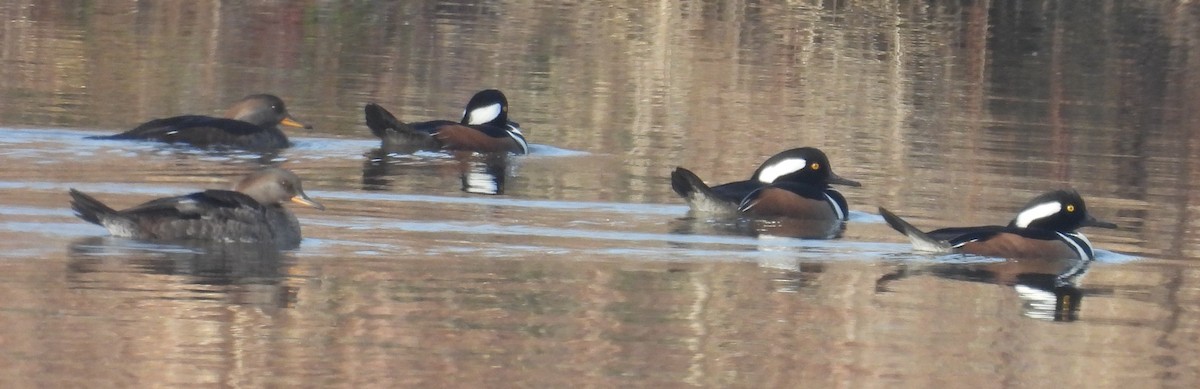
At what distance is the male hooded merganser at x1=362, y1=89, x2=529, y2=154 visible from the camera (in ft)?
54.7

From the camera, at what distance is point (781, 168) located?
14.5 metres

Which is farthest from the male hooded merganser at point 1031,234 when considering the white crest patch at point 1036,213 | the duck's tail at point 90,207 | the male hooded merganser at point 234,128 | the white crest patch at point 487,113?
the male hooded merganser at point 234,128

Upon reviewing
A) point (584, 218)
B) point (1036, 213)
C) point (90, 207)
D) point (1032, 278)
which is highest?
point (90, 207)

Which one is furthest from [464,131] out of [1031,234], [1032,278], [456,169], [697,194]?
[1032,278]

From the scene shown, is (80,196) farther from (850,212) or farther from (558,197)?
(850,212)

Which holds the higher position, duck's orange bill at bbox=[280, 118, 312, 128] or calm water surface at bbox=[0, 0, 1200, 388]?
duck's orange bill at bbox=[280, 118, 312, 128]

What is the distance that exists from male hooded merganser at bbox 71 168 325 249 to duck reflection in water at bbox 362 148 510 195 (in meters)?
2.69

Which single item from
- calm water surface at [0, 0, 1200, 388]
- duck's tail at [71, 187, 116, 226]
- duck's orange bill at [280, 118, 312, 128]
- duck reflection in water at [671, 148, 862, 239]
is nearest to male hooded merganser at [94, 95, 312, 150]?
duck's orange bill at [280, 118, 312, 128]

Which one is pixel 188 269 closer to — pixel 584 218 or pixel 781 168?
pixel 584 218

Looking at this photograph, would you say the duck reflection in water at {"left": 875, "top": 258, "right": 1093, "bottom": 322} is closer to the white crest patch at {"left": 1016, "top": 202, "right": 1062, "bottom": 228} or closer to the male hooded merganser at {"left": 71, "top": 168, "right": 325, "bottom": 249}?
the white crest patch at {"left": 1016, "top": 202, "right": 1062, "bottom": 228}

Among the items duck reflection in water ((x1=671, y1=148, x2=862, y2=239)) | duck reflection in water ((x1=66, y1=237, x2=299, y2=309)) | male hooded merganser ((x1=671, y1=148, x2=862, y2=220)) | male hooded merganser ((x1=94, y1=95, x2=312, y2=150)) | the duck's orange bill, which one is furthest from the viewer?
the duck's orange bill

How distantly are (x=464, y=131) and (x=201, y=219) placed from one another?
20.6 feet

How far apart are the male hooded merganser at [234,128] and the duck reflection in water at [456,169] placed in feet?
2.88

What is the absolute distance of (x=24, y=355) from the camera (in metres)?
8.02
